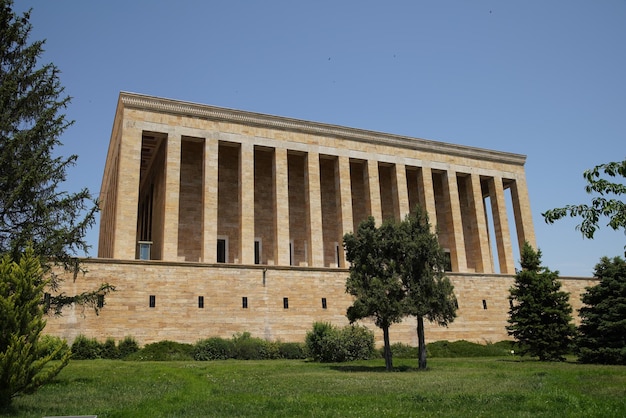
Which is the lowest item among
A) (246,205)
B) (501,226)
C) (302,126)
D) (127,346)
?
(127,346)

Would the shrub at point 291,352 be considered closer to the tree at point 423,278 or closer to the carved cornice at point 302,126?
the tree at point 423,278

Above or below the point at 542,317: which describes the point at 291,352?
below

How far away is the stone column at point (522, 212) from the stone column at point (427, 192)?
7.30 m

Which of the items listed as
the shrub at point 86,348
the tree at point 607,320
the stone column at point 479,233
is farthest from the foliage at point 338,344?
the stone column at point 479,233

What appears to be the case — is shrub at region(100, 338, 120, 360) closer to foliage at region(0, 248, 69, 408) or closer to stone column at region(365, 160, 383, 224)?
foliage at region(0, 248, 69, 408)

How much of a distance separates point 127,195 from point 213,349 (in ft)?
33.9

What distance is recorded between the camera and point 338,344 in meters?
21.5

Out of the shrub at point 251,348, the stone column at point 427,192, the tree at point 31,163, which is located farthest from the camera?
the stone column at point 427,192

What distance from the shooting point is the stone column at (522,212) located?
38.3 meters

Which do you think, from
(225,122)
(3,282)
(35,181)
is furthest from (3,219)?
(225,122)

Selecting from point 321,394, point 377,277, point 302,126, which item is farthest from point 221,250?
point 321,394

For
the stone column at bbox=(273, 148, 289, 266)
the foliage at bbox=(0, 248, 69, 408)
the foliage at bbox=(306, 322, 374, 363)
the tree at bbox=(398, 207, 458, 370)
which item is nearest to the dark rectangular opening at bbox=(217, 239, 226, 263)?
the stone column at bbox=(273, 148, 289, 266)

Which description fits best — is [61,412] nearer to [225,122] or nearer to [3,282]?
[3,282]

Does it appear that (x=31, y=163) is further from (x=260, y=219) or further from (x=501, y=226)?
(x=501, y=226)
